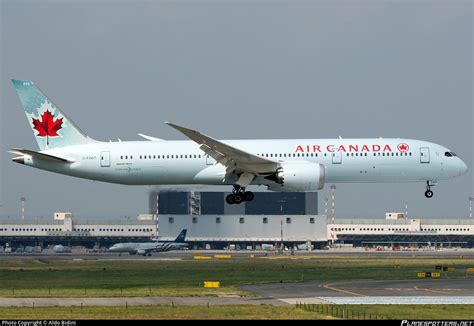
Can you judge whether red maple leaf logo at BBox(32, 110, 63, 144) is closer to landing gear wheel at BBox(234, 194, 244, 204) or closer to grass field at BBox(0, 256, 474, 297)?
grass field at BBox(0, 256, 474, 297)

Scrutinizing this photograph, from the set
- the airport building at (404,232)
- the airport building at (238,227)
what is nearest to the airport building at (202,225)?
the airport building at (238,227)

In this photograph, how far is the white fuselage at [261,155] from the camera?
7269 centimetres

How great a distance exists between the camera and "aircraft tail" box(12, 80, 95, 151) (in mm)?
76875

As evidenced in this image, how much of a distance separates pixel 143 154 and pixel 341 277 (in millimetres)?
17396

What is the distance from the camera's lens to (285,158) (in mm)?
73375

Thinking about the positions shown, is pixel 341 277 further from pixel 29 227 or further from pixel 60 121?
pixel 29 227

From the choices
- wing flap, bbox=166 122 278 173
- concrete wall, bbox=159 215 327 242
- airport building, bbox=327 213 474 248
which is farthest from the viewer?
airport building, bbox=327 213 474 248

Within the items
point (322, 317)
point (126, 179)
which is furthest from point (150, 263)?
point (322, 317)

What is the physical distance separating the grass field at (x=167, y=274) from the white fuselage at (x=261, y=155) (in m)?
7.22

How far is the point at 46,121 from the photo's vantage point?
254 ft

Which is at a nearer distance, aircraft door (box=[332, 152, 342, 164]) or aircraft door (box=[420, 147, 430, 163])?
aircraft door (box=[332, 152, 342, 164])

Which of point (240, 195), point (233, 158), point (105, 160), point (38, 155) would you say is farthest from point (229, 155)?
point (38, 155)

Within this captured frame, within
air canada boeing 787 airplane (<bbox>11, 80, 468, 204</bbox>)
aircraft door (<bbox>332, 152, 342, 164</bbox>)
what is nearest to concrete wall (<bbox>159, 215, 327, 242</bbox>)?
air canada boeing 787 airplane (<bbox>11, 80, 468, 204</bbox>)

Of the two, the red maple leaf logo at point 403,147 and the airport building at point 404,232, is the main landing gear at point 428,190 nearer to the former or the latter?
the red maple leaf logo at point 403,147
